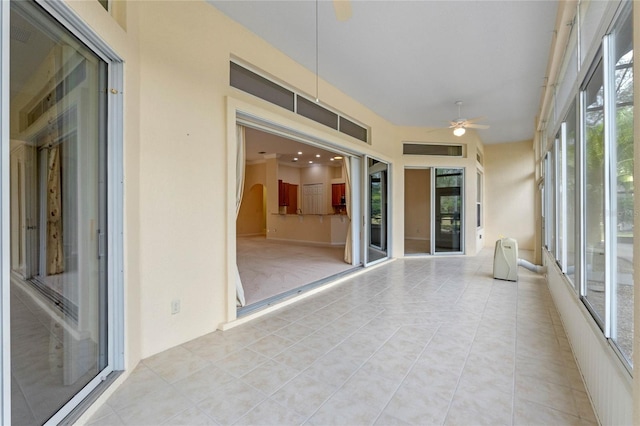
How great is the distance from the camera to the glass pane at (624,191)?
1466 mm

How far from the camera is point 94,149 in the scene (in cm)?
199

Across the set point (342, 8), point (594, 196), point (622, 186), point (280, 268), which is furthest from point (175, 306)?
point (594, 196)

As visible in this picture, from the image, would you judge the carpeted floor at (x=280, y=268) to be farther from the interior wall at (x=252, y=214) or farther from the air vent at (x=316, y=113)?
the interior wall at (x=252, y=214)

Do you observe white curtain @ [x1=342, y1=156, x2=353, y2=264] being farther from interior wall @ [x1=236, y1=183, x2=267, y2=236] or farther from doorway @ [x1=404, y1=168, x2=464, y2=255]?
interior wall @ [x1=236, y1=183, x2=267, y2=236]

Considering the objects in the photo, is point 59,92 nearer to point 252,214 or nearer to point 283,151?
point 283,151

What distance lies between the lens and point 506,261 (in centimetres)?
489

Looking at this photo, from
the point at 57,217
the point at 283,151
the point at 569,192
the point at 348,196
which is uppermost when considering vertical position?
the point at 283,151

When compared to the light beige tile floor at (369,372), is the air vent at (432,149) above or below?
above

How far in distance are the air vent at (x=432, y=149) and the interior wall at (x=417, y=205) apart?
2416mm

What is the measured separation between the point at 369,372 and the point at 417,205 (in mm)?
9079

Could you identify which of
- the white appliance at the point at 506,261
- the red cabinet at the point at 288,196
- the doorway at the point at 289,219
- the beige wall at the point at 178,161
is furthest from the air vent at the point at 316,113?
the red cabinet at the point at 288,196

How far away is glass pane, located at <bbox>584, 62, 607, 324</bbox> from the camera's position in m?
1.93

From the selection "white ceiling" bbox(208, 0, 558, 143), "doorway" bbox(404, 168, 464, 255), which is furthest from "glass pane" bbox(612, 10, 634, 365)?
"doorway" bbox(404, 168, 464, 255)

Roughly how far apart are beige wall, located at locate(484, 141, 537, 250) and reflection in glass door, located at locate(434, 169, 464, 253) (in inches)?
95.9
